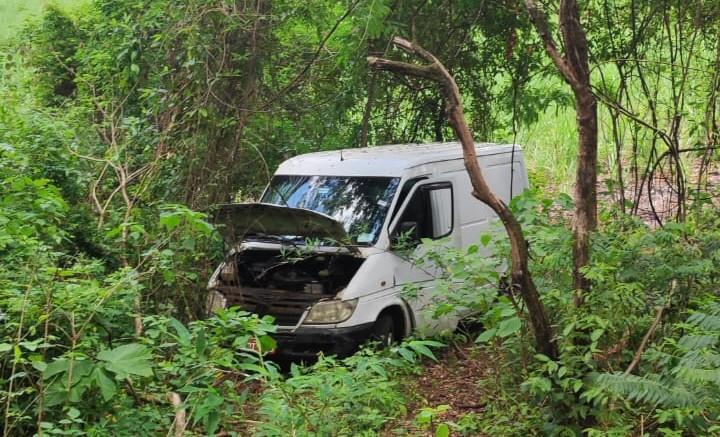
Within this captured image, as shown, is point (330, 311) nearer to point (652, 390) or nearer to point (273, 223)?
point (273, 223)

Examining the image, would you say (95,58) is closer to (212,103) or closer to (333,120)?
(212,103)

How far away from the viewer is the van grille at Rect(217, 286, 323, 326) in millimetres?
6828

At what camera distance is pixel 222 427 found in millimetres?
4660

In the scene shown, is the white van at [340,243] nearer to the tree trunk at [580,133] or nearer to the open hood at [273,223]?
the open hood at [273,223]

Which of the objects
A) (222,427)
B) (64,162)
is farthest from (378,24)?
(222,427)

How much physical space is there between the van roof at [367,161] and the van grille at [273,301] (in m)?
1.56

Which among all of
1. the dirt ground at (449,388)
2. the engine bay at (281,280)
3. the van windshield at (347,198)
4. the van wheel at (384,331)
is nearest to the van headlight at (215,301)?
the engine bay at (281,280)

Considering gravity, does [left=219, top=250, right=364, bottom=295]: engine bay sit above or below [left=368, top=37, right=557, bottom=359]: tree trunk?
below

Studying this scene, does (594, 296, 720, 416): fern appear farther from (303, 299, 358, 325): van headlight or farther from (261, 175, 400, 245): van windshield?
(261, 175, 400, 245): van windshield

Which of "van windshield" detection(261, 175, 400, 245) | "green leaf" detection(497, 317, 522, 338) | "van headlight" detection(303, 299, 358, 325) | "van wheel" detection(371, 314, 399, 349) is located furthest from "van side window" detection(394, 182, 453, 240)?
"green leaf" detection(497, 317, 522, 338)

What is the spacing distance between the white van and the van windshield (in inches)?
0.4

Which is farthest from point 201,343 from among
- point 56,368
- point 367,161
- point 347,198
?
point 367,161

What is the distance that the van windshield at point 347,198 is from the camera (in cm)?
736

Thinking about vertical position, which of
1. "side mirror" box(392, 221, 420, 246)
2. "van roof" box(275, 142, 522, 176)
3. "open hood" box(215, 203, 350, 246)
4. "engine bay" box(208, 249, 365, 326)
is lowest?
"engine bay" box(208, 249, 365, 326)
